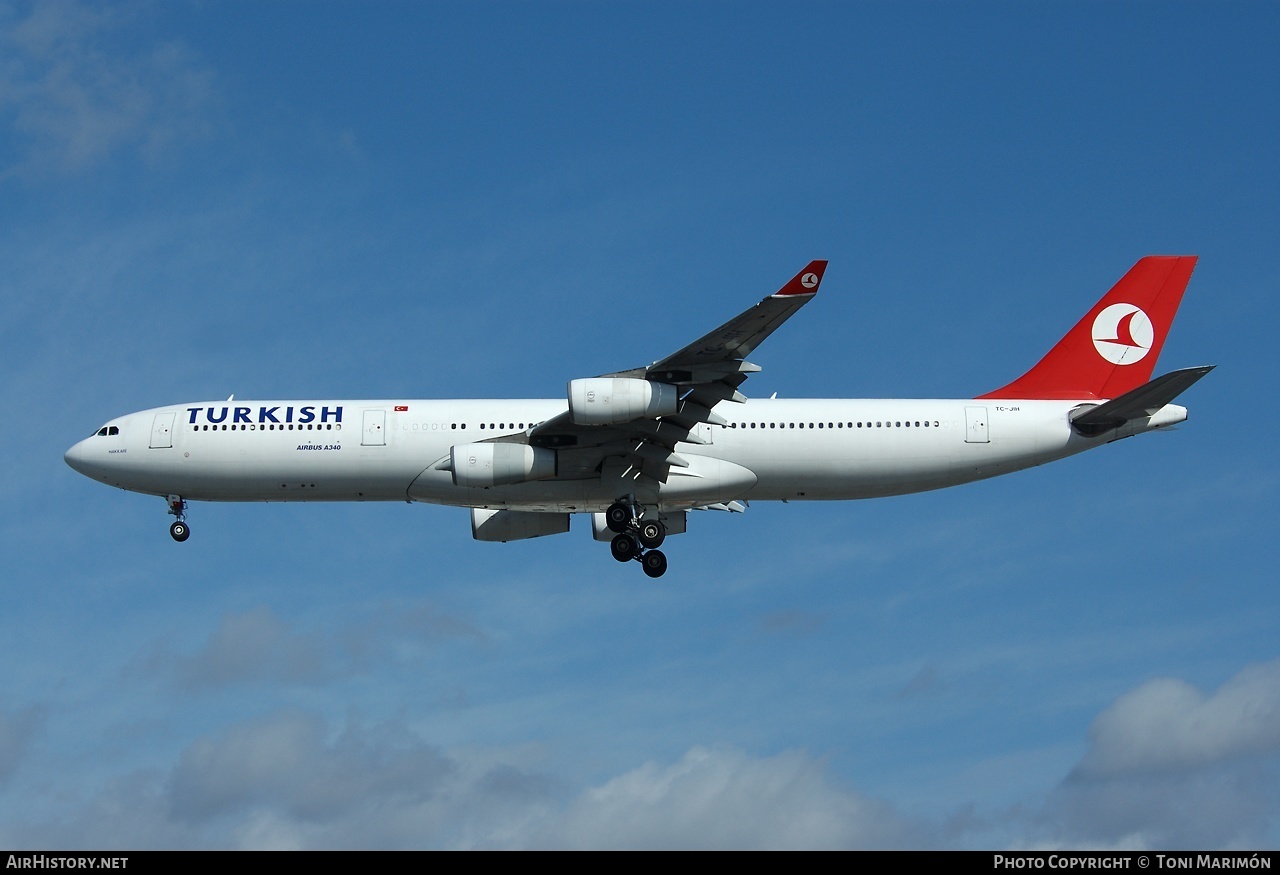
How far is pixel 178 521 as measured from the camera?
3928cm

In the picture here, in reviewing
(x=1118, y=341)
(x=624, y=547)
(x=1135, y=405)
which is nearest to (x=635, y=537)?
(x=624, y=547)

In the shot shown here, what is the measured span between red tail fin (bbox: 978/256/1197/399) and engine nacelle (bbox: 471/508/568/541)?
12.7m

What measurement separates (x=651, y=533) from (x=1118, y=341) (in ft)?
48.0

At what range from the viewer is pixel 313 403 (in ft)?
126

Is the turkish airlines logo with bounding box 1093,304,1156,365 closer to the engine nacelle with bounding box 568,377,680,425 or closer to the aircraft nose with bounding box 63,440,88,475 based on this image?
the engine nacelle with bounding box 568,377,680,425

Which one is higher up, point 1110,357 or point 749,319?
point 1110,357

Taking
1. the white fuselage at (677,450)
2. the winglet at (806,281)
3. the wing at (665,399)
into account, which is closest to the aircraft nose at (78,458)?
the white fuselage at (677,450)

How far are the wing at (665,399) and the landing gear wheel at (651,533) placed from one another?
1124 mm

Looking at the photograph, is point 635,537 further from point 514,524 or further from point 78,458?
point 78,458
